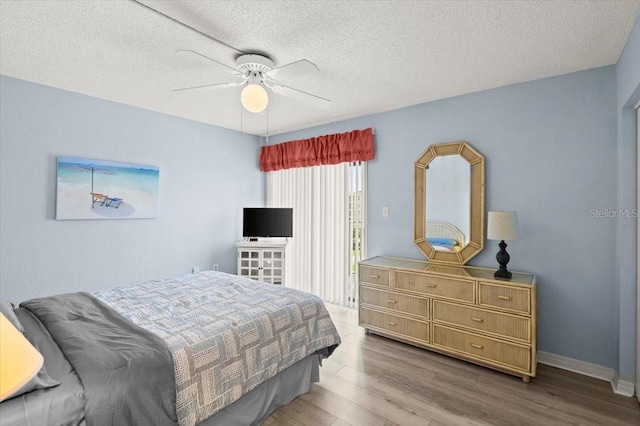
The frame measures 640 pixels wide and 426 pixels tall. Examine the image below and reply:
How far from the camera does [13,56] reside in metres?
2.37

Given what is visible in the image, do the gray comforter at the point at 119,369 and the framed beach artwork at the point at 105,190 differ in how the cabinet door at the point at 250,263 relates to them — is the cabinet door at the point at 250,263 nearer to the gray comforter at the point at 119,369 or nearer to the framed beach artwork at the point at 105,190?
the framed beach artwork at the point at 105,190

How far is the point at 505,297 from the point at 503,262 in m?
0.32

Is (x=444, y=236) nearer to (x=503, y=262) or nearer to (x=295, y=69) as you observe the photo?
(x=503, y=262)

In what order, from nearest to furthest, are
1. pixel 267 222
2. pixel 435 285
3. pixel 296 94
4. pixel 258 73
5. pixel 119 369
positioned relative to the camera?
pixel 119 369 → pixel 258 73 → pixel 296 94 → pixel 435 285 → pixel 267 222

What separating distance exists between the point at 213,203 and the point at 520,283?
3.74m

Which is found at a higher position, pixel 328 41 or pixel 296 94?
pixel 328 41

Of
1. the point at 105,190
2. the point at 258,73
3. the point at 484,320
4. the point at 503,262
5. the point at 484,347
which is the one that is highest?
the point at 258,73

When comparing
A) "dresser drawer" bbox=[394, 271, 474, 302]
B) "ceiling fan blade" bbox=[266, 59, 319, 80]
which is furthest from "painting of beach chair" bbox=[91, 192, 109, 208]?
"dresser drawer" bbox=[394, 271, 474, 302]

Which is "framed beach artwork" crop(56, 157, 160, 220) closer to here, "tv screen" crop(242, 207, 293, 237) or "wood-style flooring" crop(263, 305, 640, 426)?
"tv screen" crop(242, 207, 293, 237)

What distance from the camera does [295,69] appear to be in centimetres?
210

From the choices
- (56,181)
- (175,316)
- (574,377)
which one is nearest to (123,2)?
(175,316)

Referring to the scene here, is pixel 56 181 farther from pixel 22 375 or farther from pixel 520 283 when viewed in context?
pixel 520 283

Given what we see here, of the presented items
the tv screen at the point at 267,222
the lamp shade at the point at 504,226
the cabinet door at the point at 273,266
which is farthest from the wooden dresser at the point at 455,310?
the tv screen at the point at 267,222

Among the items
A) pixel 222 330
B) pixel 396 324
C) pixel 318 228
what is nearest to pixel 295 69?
pixel 222 330
